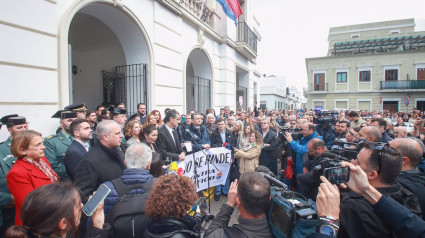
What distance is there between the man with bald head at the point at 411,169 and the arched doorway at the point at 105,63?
6.05 meters

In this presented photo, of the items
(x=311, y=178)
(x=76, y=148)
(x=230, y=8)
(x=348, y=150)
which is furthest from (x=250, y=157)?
(x=230, y=8)

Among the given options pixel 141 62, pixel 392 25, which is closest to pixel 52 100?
pixel 141 62

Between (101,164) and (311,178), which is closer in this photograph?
(101,164)

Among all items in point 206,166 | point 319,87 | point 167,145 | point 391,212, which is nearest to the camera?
point 391,212

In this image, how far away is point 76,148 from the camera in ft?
8.96

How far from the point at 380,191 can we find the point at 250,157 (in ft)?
10.3

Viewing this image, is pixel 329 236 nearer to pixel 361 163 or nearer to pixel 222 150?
pixel 361 163

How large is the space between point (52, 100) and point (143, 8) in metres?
3.76

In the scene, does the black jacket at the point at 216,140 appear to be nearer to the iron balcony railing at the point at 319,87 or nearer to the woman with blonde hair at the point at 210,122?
the woman with blonde hair at the point at 210,122

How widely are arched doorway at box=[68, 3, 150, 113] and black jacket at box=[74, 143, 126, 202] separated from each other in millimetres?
4461

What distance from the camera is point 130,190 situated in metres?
1.81

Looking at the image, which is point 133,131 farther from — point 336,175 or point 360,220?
point 360,220

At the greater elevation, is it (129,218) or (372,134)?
(372,134)

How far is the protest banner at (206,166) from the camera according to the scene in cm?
442
